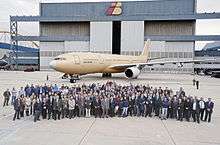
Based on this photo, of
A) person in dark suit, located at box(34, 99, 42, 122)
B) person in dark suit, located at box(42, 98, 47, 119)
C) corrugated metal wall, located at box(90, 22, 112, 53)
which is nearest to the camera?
person in dark suit, located at box(34, 99, 42, 122)

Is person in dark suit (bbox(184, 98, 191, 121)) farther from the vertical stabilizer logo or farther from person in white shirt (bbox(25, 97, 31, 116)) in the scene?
the vertical stabilizer logo

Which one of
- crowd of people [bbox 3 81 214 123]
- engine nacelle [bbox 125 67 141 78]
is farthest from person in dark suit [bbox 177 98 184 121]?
engine nacelle [bbox 125 67 141 78]

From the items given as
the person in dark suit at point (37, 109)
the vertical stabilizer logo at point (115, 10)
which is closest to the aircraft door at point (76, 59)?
the person in dark suit at point (37, 109)

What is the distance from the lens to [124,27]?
72250 mm

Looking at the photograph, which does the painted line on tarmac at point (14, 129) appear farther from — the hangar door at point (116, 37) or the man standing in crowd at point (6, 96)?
the hangar door at point (116, 37)

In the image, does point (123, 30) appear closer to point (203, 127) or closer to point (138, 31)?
point (138, 31)

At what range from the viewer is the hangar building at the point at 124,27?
7181cm

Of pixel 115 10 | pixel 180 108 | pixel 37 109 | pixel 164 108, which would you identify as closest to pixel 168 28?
pixel 115 10

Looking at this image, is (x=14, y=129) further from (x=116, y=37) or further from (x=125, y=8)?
(x=116, y=37)

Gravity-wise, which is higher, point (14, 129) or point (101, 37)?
point (101, 37)

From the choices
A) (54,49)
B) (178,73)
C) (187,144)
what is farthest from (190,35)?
(187,144)

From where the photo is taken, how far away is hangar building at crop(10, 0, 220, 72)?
71.8 meters

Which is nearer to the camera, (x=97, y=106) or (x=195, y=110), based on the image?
(x=195, y=110)

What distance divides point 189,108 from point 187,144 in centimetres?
488
